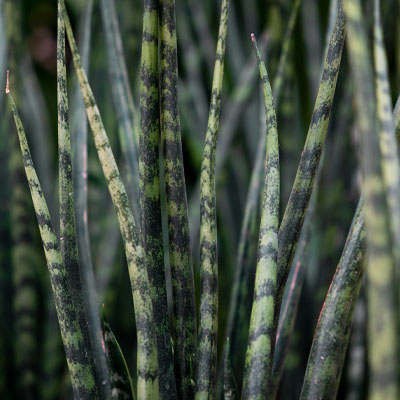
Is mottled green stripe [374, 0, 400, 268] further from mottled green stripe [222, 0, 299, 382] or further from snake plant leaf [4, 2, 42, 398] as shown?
snake plant leaf [4, 2, 42, 398]

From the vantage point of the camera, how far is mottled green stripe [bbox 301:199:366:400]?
0.26 m

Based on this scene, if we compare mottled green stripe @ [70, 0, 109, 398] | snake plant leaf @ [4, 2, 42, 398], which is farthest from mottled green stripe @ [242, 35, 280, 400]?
snake plant leaf @ [4, 2, 42, 398]

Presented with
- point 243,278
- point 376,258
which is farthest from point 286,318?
point 376,258

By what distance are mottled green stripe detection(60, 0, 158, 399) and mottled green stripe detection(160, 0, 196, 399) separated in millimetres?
17

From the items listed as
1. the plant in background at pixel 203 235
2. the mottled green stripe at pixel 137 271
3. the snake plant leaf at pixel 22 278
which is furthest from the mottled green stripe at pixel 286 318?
the snake plant leaf at pixel 22 278

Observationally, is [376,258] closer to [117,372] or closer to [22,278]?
[117,372]

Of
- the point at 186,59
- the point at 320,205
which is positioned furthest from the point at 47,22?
the point at 320,205

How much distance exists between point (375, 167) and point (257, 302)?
3.9 inches

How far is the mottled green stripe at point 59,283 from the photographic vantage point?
265 millimetres

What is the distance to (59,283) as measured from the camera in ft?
0.87

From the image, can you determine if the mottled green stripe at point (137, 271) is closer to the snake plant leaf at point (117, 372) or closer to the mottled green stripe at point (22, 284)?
the snake plant leaf at point (117, 372)

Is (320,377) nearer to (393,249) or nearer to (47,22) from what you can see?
(393,249)

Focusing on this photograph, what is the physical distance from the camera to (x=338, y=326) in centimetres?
27

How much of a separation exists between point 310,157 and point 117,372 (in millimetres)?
161
